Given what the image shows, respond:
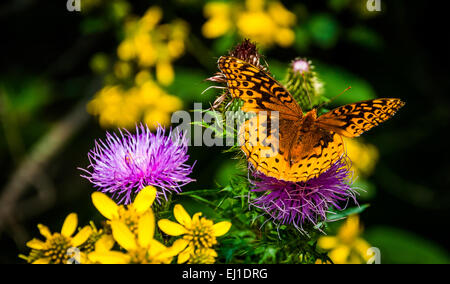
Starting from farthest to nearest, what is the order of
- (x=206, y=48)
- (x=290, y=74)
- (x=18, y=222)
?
(x=206, y=48), (x=18, y=222), (x=290, y=74)

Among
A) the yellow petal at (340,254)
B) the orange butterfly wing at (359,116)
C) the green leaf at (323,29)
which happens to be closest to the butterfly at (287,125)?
the orange butterfly wing at (359,116)

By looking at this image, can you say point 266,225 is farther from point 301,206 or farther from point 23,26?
point 23,26

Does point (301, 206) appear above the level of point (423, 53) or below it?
below

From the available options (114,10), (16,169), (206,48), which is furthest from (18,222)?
(206,48)

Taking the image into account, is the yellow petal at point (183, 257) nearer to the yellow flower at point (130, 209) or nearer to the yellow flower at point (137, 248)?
the yellow flower at point (137, 248)

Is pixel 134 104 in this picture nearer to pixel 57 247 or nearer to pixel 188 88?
pixel 188 88

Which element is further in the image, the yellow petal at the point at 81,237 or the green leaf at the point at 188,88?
the green leaf at the point at 188,88
